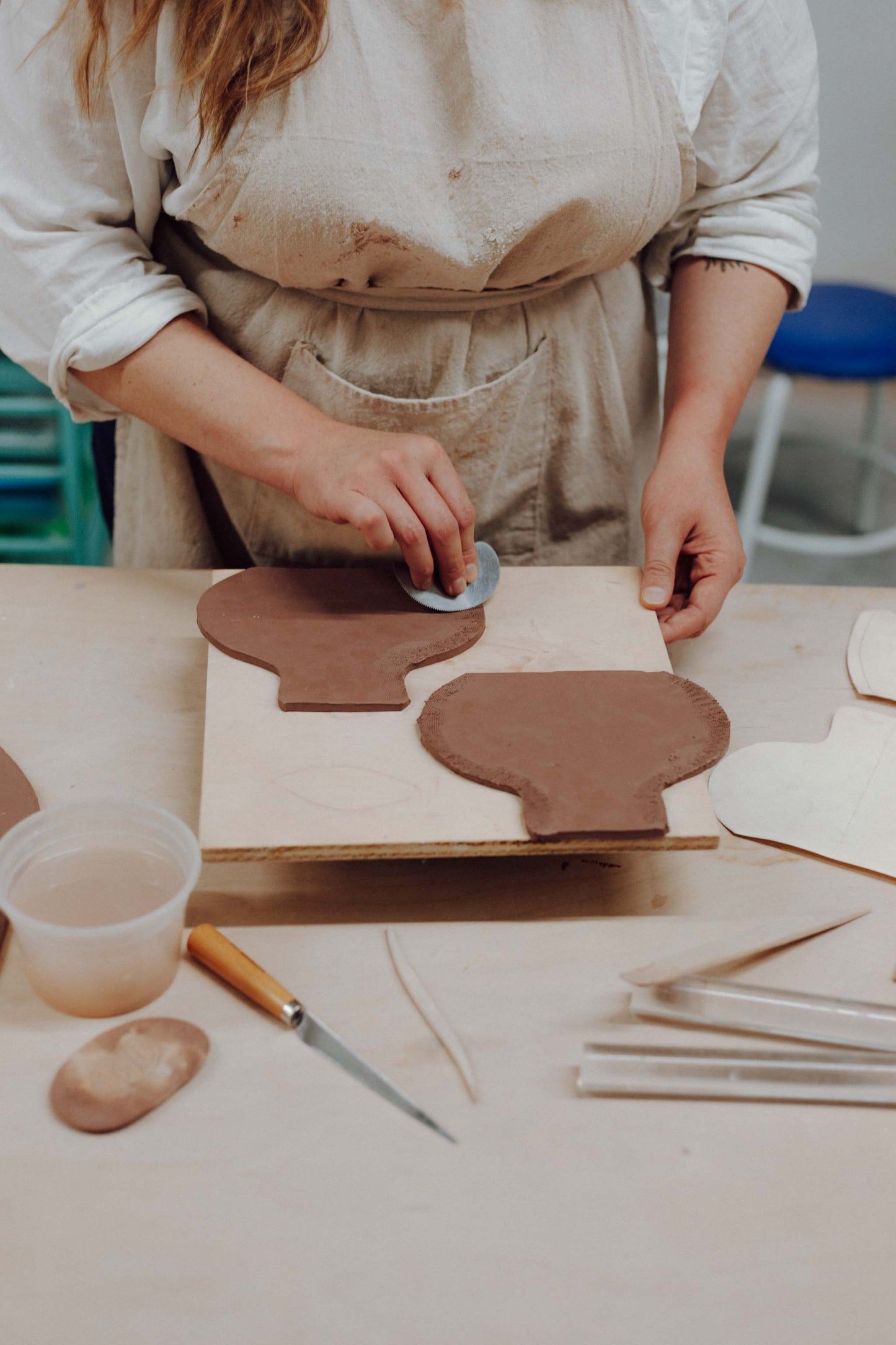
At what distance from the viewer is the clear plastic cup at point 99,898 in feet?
1.90

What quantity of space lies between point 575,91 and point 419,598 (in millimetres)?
405

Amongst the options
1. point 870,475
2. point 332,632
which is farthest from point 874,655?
point 870,475

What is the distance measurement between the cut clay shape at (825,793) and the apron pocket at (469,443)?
1.19 ft

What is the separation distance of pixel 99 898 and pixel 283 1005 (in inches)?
4.9

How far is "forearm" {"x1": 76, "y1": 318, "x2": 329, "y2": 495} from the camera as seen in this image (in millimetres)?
851

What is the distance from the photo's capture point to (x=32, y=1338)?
1.52 ft

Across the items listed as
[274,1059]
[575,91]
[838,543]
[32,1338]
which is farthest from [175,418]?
[838,543]

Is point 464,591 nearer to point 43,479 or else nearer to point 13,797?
point 13,797

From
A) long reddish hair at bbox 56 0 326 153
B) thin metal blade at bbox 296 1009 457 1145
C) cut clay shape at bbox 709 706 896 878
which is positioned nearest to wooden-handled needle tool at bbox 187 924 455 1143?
thin metal blade at bbox 296 1009 457 1145

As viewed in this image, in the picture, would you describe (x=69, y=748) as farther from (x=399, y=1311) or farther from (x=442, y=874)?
(x=399, y=1311)

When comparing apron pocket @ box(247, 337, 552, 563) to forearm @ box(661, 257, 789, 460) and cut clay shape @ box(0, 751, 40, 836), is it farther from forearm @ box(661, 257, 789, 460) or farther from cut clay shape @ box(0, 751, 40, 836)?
cut clay shape @ box(0, 751, 40, 836)

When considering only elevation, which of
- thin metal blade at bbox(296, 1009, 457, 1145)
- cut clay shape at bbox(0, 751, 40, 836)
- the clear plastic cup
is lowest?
thin metal blade at bbox(296, 1009, 457, 1145)

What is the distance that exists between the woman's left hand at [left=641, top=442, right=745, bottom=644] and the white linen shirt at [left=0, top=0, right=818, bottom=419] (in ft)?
0.90

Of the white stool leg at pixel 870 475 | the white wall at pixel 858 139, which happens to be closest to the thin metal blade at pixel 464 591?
the white stool leg at pixel 870 475
